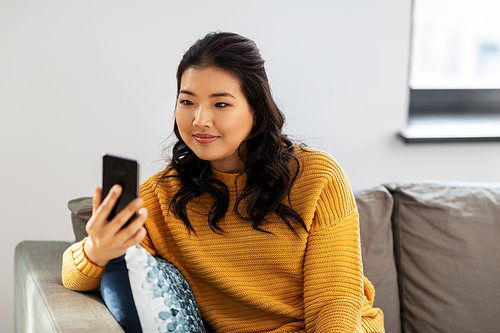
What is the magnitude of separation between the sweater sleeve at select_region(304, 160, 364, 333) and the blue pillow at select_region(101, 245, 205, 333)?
315 mm

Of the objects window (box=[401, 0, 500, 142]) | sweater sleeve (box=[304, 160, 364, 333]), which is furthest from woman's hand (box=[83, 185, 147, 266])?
window (box=[401, 0, 500, 142])

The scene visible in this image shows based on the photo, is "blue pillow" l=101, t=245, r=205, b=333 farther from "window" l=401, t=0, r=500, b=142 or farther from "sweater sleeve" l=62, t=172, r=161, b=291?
"window" l=401, t=0, r=500, b=142

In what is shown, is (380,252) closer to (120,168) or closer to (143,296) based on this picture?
(143,296)

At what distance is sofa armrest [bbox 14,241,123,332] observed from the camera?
3.53 ft

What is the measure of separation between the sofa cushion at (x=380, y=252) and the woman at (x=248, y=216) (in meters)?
0.18

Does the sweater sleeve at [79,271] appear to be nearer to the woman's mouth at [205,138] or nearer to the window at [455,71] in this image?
the woman's mouth at [205,138]

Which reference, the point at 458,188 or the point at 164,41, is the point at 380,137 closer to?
the point at 458,188

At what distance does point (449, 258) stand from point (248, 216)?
0.71m

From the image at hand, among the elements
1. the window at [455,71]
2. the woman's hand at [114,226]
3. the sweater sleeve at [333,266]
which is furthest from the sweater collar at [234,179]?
the window at [455,71]

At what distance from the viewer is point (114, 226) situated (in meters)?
0.97

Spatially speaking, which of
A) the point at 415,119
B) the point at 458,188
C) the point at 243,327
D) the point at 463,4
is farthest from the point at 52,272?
the point at 463,4

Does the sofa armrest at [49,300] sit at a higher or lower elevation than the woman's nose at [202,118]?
lower

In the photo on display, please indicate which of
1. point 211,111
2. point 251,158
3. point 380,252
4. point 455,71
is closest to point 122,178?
point 211,111

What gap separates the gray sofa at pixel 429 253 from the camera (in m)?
1.61
